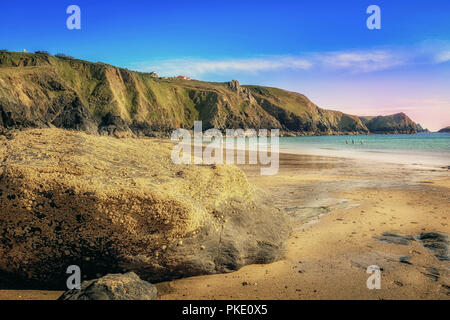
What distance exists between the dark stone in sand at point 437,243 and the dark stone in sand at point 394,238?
0.22 metres

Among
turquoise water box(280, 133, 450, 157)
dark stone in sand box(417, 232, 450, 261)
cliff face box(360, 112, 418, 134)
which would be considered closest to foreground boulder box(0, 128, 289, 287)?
dark stone in sand box(417, 232, 450, 261)

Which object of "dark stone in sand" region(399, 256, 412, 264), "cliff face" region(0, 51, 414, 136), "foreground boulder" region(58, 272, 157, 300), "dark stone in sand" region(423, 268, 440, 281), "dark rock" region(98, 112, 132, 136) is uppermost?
"cliff face" region(0, 51, 414, 136)

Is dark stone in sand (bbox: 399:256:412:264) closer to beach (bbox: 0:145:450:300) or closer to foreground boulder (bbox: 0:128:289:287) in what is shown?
beach (bbox: 0:145:450:300)

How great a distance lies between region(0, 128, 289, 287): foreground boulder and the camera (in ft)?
→ 10.1

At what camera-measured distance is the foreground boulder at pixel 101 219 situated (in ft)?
10.1

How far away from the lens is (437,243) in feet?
15.7

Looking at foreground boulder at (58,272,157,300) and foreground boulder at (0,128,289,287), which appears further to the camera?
foreground boulder at (0,128,289,287)

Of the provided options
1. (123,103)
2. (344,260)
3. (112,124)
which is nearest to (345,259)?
(344,260)

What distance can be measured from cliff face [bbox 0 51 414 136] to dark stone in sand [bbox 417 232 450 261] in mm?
21555

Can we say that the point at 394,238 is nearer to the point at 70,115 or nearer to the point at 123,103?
the point at 70,115

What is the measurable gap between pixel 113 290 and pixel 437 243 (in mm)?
5110

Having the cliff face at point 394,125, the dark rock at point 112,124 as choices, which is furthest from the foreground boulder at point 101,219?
the cliff face at point 394,125

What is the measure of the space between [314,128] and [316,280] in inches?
5252
